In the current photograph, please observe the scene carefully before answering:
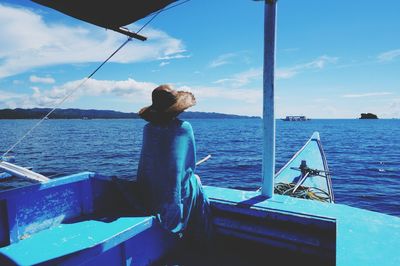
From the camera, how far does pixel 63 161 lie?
2383 cm

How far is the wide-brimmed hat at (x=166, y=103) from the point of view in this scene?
286cm

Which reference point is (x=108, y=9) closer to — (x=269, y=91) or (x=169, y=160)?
(x=169, y=160)

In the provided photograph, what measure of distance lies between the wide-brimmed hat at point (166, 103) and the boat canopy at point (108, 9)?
95cm

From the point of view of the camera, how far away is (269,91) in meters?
3.27

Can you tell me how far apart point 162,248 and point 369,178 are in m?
18.0

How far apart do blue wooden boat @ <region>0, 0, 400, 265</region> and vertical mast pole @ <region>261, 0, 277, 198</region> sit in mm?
12

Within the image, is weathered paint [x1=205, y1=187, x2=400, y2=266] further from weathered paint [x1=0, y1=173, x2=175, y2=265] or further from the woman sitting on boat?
weathered paint [x1=0, y1=173, x2=175, y2=265]

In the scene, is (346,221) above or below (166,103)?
below

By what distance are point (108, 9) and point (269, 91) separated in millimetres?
2095

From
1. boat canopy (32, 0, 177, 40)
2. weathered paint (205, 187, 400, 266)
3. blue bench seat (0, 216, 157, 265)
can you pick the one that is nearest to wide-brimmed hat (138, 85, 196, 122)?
boat canopy (32, 0, 177, 40)

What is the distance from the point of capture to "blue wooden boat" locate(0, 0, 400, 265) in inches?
93.9

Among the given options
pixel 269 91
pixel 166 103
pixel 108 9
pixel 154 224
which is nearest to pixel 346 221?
pixel 269 91

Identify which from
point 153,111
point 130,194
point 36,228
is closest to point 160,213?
point 130,194

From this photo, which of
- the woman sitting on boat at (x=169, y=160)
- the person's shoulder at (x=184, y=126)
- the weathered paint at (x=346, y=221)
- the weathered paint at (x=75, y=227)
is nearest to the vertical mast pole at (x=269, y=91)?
the weathered paint at (x=346, y=221)
